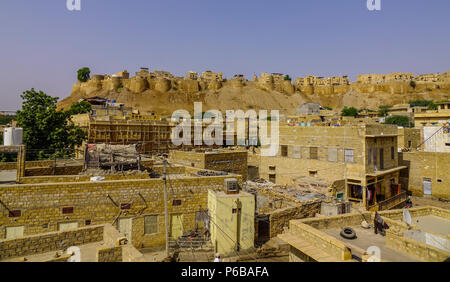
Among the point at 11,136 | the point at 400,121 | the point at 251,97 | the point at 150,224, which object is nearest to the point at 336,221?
the point at 150,224

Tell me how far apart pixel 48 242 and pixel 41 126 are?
2015 centimetres

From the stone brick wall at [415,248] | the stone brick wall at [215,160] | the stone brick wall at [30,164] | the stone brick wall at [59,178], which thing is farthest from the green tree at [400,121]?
the stone brick wall at [30,164]

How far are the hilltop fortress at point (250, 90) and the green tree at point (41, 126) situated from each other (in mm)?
60919

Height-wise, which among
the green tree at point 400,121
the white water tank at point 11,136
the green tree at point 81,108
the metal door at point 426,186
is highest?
the green tree at point 81,108

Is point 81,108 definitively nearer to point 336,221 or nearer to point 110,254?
point 110,254

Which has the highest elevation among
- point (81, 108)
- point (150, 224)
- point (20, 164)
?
point (81, 108)

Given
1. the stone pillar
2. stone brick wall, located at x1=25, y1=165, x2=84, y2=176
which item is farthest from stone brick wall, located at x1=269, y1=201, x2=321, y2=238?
stone brick wall, located at x1=25, y1=165, x2=84, y2=176

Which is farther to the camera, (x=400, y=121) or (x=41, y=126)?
(x=400, y=121)

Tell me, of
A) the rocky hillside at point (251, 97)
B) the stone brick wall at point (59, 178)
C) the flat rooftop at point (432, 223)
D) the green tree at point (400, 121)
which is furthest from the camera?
the rocky hillside at point (251, 97)

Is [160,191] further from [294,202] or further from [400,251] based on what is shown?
[400,251]

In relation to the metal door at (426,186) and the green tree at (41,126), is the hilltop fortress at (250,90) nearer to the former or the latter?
the green tree at (41,126)

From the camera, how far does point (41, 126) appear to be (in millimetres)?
23828

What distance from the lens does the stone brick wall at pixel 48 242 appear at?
725 cm
